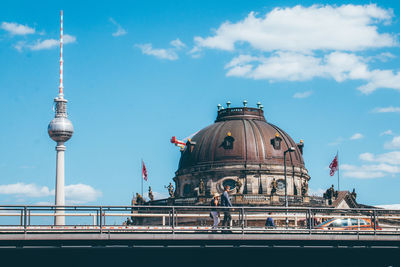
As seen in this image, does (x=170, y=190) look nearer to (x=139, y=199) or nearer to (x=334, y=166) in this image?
(x=139, y=199)

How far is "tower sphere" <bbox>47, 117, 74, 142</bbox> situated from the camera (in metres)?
120

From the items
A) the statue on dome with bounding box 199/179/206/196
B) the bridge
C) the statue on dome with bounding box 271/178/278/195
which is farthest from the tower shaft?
the bridge

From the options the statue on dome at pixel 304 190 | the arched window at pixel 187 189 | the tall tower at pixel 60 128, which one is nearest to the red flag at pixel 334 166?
the statue on dome at pixel 304 190

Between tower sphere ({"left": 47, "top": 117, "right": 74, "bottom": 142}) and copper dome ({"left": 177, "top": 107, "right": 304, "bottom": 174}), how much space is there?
2182 cm

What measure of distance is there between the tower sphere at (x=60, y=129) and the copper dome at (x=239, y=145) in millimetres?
21819

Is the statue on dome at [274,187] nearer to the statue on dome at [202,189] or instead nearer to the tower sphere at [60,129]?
the statue on dome at [202,189]

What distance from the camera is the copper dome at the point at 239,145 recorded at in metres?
102

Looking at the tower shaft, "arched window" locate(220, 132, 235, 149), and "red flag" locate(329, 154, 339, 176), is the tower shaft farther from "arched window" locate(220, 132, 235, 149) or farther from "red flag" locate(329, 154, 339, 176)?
"red flag" locate(329, 154, 339, 176)
